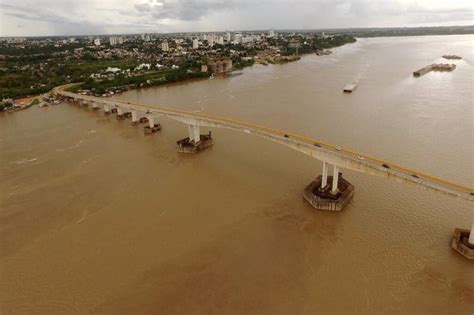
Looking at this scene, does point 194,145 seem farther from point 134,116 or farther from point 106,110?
point 106,110

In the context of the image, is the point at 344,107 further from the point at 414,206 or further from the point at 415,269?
the point at 415,269

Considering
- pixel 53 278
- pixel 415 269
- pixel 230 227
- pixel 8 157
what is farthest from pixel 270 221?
pixel 8 157

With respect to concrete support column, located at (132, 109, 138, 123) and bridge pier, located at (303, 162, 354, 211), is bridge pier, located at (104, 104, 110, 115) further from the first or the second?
bridge pier, located at (303, 162, 354, 211)

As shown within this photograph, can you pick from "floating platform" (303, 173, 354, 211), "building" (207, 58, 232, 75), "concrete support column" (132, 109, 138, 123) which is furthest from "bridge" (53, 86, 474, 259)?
"building" (207, 58, 232, 75)

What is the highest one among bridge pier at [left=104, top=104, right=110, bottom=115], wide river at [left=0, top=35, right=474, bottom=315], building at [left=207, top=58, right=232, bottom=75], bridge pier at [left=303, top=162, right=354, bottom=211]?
building at [left=207, top=58, right=232, bottom=75]

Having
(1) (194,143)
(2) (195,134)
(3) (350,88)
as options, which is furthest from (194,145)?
(3) (350,88)
